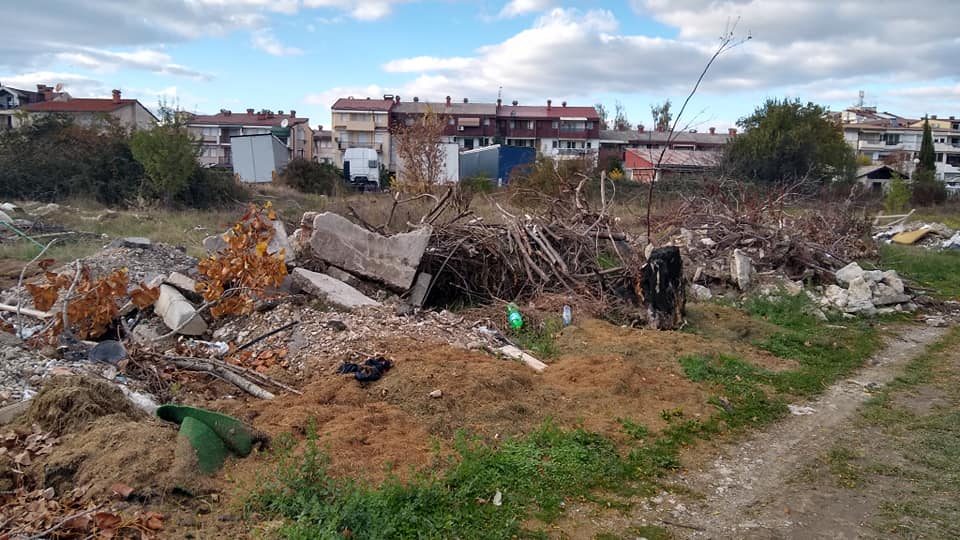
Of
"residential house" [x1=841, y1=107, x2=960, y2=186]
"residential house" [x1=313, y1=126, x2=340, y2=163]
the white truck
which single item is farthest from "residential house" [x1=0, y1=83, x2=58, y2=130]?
"residential house" [x1=841, y1=107, x2=960, y2=186]

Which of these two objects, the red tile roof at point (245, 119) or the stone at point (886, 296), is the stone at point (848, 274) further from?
the red tile roof at point (245, 119)

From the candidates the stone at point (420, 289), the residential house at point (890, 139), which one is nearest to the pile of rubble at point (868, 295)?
the stone at point (420, 289)

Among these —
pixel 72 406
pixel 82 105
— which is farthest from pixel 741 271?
pixel 82 105

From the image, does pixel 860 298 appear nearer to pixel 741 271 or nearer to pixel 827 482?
pixel 741 271

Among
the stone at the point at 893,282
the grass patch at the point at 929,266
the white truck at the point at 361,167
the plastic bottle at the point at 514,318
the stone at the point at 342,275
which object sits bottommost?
the grass patch at the point at 929,266

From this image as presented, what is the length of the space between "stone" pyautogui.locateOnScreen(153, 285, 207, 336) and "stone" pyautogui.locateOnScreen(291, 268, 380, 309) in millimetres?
1204

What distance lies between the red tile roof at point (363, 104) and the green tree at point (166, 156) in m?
35.0

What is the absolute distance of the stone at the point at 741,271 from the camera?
11526 mm

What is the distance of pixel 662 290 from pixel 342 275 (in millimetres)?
4186

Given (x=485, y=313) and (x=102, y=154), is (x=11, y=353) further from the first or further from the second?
(x=102, y=154)

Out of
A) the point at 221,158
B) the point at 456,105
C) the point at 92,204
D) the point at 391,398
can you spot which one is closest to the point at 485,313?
the point at 391,398

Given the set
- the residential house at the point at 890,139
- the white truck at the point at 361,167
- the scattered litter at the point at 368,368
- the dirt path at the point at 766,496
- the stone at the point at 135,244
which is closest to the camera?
the dirt path at the point at 766,496

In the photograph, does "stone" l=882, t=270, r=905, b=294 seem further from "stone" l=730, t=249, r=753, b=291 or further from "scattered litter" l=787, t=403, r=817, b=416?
"scattered litter" l=787, t=403, r=817, b=416

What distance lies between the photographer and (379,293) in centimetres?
914
